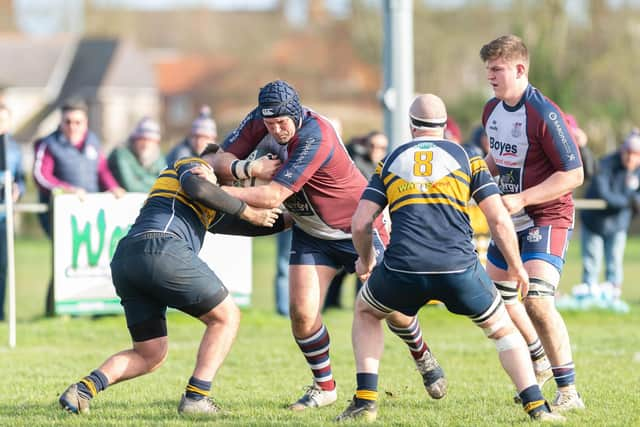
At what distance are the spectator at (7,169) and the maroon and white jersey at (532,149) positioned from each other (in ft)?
20.4

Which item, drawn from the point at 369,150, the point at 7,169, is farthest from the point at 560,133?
the point at 7,169

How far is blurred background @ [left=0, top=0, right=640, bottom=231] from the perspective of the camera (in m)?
38.1

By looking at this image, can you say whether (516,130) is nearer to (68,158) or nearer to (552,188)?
(552,188)

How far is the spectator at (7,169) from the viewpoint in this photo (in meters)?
12.3

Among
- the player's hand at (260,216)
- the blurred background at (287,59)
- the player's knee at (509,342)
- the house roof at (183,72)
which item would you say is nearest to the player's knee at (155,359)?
the player's hand at (260,216)

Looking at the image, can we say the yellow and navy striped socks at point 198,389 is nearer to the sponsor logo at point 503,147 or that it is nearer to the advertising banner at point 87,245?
the sponsor logo at point 503,147

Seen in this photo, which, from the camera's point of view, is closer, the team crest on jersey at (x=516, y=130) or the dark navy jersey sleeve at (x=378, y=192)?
the dark navy jersey sleeve at (x=378, y=192)

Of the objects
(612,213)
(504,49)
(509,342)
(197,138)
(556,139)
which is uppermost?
(504,49)

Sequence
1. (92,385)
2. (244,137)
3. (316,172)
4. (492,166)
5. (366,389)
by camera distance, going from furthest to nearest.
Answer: (492,166) < (244,137) < (316,172) < (92,385) < (366,389)

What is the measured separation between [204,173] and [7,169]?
566cm

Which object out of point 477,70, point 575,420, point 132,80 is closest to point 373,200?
point 575,420

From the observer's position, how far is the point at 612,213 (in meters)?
15.1

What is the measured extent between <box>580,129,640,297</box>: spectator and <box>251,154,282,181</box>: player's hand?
8260mm

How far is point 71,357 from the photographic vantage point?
10.4m
